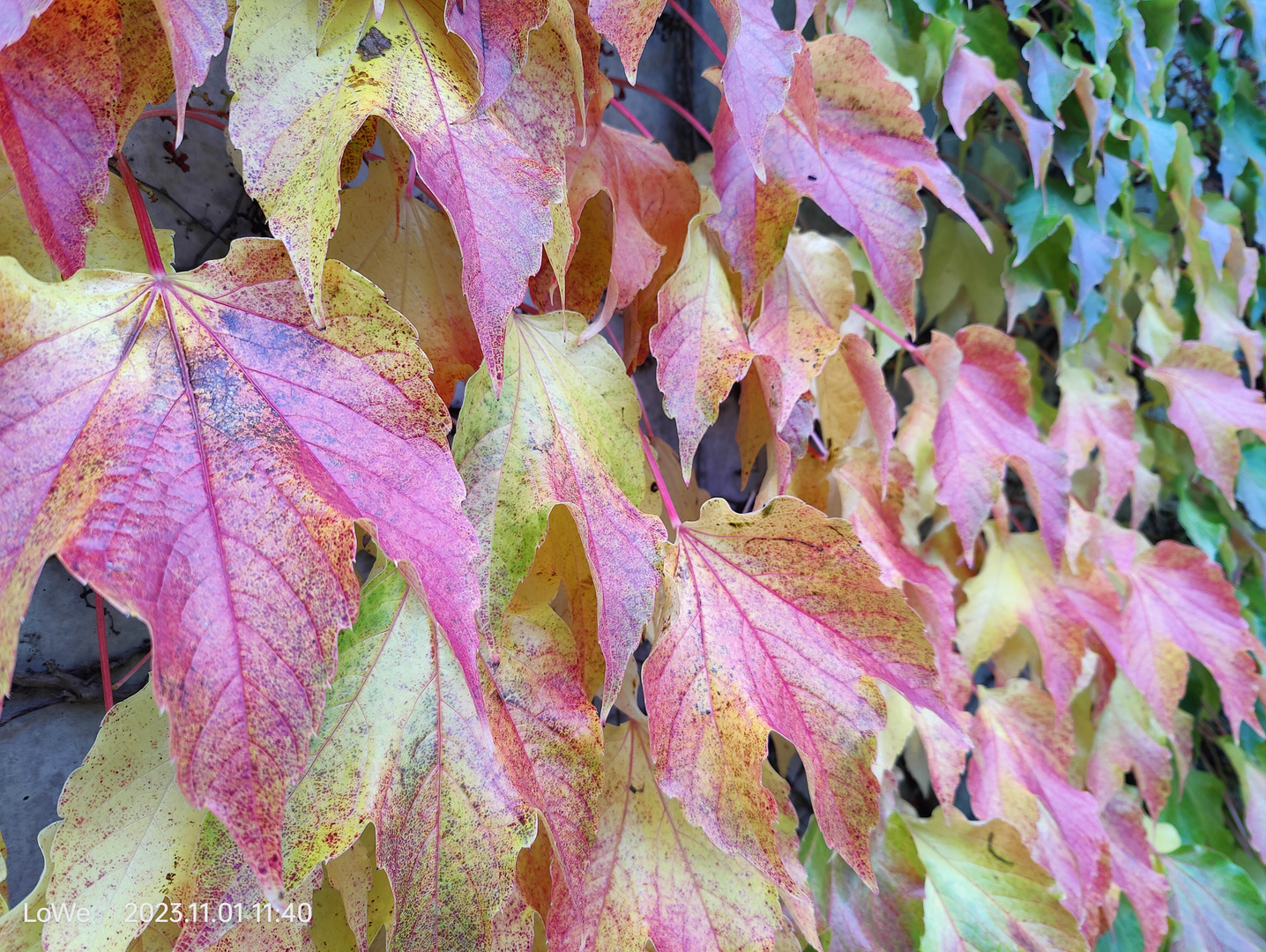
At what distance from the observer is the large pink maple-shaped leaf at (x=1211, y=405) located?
33.5 inches

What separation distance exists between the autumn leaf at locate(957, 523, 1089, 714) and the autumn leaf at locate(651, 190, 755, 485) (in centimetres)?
44

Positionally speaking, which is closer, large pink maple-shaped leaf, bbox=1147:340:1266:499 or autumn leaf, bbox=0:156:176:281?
autumn leaf, bbox=0:156:176:281

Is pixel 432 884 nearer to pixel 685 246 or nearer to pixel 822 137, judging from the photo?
pixel 685 246

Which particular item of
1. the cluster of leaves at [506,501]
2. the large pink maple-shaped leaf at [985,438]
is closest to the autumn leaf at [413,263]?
the cluster of leaves at [506,501]

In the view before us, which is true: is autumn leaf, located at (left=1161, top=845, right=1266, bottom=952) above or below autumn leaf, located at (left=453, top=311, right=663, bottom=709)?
below

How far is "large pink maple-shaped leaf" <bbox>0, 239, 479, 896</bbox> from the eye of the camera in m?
0.23

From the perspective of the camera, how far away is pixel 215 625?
0.78 feet

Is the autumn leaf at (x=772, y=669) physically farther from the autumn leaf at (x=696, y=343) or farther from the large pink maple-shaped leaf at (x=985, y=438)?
the large pink maple-shaped leaf at (x=985, y=438)

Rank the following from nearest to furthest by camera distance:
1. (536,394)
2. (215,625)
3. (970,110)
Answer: (215,625) < (536,394) < (970,110)

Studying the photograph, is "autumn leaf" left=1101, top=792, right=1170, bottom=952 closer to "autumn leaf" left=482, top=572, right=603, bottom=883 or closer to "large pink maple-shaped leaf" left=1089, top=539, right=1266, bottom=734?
"large pink maple-shaped leaf" left=1089, top=539, right=1266, bottom=734

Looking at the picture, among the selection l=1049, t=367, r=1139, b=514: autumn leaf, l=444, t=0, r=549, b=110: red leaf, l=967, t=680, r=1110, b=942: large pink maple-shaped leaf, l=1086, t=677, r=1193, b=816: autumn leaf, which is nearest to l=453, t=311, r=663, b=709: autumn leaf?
l=444, t=0, r=549, b=110: red leaf

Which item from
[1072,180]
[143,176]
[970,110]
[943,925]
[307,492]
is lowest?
[943,925]

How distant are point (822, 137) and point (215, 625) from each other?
48 cm

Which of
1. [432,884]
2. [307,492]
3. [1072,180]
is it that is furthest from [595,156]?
[1072,180]
